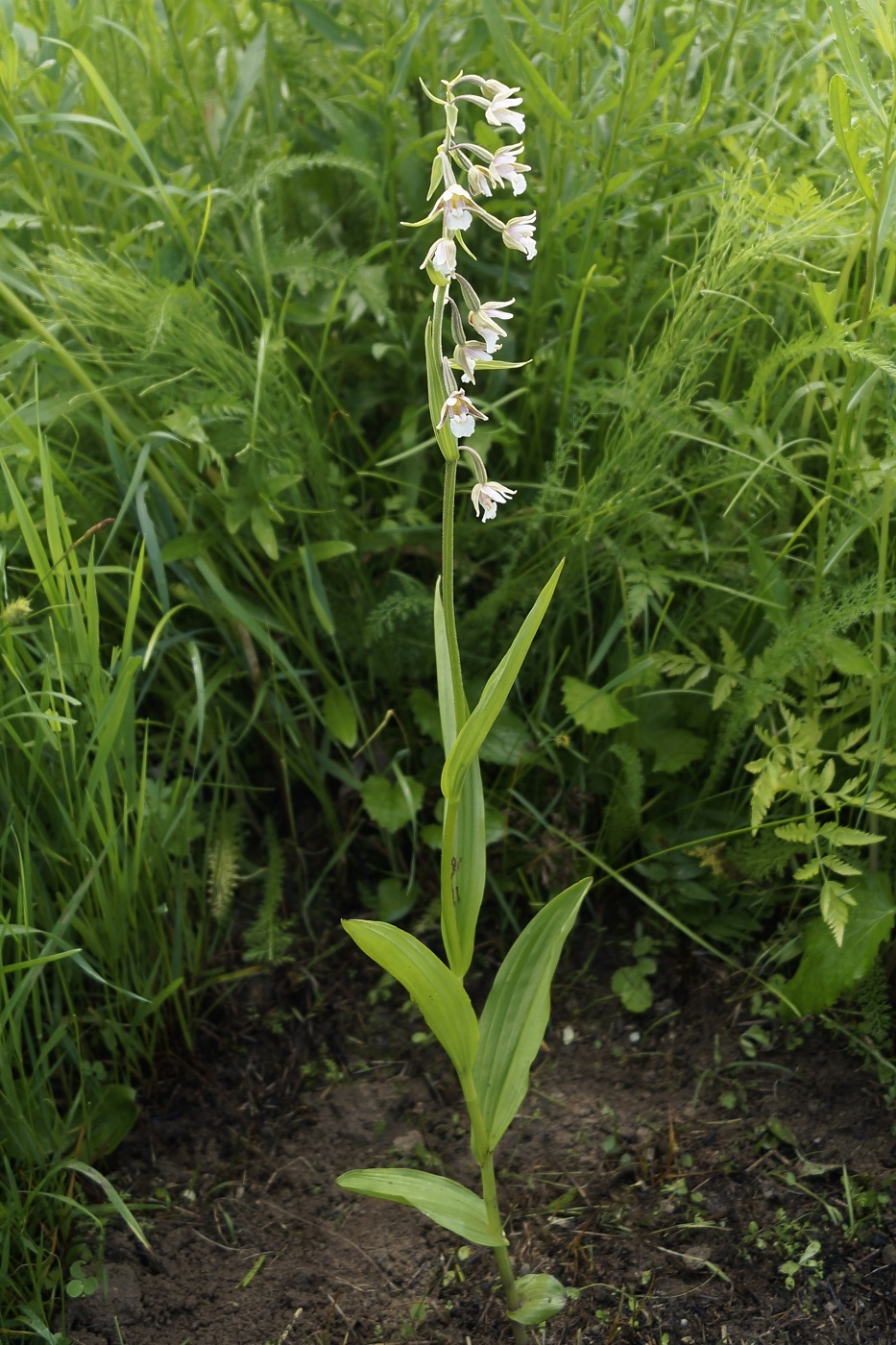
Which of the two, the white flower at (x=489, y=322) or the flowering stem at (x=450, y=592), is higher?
the white flower at (x=489, y=322)

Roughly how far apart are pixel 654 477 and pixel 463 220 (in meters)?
0.68

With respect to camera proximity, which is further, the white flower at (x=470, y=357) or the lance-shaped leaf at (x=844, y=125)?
the lance-shaped leaf at (x=844, y=125)

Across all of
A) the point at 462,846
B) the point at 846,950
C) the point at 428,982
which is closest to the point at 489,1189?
the point at 428,982

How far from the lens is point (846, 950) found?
1.41 meters

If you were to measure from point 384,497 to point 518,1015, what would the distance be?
35.8 inches

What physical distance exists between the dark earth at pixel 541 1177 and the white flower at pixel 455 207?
120 centimetres

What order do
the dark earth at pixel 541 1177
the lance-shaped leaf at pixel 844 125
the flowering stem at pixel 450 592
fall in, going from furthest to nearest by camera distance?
the dark earth at pixel 541 1177 → the lance-shaped leaf at pixel 844 125 → the flowering stem at pixel 450 592

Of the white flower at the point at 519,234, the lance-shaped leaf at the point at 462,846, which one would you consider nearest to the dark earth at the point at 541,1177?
the lance-shaped leaf at the point at 462,846

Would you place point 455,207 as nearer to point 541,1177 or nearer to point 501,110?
point 501,110

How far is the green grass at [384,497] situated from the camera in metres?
1.41

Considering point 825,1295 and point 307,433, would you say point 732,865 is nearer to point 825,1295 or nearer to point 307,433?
point 825,1295

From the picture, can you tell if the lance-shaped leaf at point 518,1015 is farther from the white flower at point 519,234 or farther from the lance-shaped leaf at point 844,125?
the lance-shaped leaf at point 844,125

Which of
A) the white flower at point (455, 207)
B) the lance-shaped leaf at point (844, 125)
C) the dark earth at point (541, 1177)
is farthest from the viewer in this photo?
the dark earth at point (541, 1177)

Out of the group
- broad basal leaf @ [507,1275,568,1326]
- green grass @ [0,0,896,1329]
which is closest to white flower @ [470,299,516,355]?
green grass @ [0,0,896,1329]
